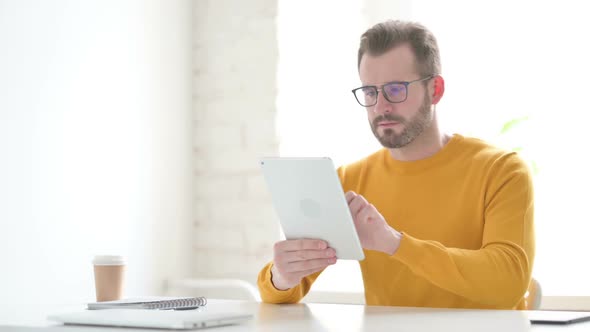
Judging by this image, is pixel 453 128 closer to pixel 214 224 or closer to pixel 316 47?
pixel 316 47

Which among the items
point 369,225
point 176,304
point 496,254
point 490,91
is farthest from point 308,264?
point 490,91

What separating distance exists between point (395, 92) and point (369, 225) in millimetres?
523

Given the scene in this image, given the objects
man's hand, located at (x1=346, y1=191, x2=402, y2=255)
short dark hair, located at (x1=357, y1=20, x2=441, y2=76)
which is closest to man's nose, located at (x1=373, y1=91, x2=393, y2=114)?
short dark hair, located at (x1=357, y1=20, x2=441, y2=76)

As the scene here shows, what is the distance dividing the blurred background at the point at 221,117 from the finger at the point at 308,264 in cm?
103

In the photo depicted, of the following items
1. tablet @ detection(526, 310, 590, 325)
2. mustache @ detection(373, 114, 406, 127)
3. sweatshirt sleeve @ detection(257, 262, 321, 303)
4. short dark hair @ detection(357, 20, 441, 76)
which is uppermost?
short dark hair @ detection(357, 20, 441, 76)

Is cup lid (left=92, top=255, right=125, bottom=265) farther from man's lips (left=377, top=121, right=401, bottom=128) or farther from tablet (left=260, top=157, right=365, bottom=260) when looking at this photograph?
man's lips (left=377, top=121, right=401, bottom=128)

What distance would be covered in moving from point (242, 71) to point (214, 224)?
1.95 feet

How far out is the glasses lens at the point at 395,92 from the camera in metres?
2.18

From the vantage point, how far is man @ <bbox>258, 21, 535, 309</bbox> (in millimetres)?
1894

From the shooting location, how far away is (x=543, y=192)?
2.95 meters

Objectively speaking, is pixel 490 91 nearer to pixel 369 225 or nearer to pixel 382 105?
pixel 382 105

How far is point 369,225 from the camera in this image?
5.87 feet

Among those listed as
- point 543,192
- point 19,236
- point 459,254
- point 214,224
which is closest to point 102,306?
point 459,254

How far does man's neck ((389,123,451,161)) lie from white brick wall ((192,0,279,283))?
2.85 feet
